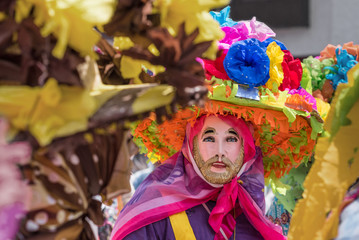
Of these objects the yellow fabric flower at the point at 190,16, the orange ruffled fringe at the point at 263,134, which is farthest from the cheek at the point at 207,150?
the yellow fabric flower at the point at 190,16

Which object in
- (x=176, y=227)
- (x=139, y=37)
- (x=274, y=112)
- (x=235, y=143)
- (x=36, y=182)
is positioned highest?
(x=139, y=37)

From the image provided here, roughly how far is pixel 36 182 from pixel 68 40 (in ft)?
1.09

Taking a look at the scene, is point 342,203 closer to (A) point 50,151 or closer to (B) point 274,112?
(A) point 50,151

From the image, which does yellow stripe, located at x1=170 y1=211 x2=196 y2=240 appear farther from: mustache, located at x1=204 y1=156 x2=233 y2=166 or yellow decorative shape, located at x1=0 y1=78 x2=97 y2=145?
yellow decorative shape, located at x1=0 y1=78 x2=97 y2=145

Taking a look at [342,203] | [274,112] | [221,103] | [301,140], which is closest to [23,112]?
[342,203]

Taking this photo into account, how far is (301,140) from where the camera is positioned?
2.23 meters

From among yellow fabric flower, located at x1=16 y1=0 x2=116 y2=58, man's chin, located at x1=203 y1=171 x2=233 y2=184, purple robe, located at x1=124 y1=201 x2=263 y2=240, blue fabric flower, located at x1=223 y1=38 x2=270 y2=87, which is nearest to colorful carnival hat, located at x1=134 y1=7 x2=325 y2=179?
blue fabric flower, located at x1=223 y1=38 x2=270 y2=87

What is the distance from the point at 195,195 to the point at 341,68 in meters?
1.29

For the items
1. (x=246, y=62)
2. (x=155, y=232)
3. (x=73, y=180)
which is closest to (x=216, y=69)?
(x=246, y=62)

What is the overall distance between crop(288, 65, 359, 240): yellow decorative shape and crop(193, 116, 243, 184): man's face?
839mm

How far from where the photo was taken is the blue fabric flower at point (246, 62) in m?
1.85

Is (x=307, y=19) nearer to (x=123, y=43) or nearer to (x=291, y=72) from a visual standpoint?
(x=291, y=72)

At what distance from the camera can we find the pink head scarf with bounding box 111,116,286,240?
1960mm

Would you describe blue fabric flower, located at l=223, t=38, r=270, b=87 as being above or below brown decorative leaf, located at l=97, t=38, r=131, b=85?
below
